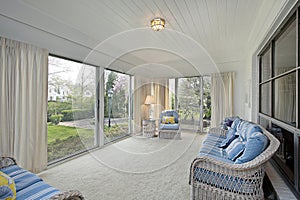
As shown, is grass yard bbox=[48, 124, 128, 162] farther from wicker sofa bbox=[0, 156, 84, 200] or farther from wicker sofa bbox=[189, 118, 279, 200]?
wicker sofa bbox=[189, 118, 279, 200]

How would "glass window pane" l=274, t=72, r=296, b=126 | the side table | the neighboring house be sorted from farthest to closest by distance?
1. the side table
2. the neighboring house
3. "glass window pane" l=274, t=72, r=296, b=126

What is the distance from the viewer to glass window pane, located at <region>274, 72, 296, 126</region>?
1517 millimetres

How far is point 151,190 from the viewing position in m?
2.22

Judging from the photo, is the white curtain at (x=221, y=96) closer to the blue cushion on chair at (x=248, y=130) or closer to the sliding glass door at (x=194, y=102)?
the sliding glass door at (x=194, y=102)

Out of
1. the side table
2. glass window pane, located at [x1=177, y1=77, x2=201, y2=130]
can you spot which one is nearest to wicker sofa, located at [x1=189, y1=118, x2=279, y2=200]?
the side table

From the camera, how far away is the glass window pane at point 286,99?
1517 millimetres

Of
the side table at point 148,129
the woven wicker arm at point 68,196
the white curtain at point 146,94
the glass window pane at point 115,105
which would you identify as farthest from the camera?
the white curtain at point 146,94

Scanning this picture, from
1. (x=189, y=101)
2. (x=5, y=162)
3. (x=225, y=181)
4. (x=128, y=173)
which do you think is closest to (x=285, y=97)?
(x=225, y=181)

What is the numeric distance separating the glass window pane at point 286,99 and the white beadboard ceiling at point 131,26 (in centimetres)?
77

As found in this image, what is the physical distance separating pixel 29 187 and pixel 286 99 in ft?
8.70

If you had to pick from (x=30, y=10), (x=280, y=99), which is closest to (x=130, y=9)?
(x=30, y=10)

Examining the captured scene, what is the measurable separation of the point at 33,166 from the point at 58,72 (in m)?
1.75

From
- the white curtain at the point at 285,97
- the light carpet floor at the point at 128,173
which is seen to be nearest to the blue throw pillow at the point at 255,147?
the white curtain at the point at 285,97

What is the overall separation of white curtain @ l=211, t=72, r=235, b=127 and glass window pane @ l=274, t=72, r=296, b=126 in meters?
3.39
